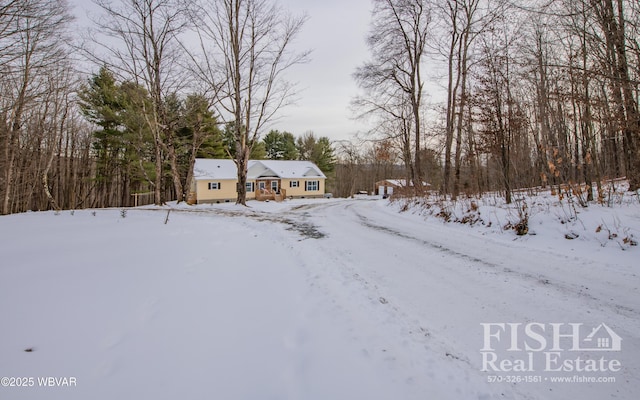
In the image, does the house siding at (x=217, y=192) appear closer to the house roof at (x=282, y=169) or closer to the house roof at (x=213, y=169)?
the house roof at (x=213, y=169)

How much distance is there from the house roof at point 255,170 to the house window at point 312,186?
3.10 ft

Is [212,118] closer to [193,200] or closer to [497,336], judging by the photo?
[193,200]

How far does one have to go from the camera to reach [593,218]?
564 cm

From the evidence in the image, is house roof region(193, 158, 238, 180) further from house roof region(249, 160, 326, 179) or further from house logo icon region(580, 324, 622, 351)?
house logo icon region(580, 324, 622, 351)

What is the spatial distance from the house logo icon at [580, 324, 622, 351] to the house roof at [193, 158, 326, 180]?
2992 cm

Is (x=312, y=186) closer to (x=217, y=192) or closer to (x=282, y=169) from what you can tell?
(x=282, y=169)

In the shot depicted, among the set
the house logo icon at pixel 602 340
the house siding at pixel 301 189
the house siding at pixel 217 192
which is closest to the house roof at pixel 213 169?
the house siding at pixel 217 192

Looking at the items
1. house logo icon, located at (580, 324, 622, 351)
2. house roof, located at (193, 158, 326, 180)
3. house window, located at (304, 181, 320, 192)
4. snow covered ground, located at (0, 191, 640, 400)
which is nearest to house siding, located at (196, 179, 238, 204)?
house roof, located at (193, 158, 326, 180)

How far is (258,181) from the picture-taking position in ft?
105

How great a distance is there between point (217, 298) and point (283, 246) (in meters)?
2.89

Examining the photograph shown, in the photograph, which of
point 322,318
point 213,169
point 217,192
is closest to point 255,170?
point 213,169

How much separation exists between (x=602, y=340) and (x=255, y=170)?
1274 inches

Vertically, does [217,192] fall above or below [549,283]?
above

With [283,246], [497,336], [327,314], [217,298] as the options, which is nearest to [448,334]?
[497,336]
